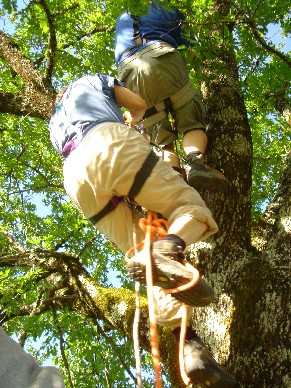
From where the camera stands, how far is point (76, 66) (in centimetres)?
707

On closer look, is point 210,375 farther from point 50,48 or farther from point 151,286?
point 50,48

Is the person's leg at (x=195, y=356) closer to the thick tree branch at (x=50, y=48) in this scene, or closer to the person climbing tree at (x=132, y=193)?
the person climbing tree at (x=132, y=193)

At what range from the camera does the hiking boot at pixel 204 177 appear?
319 cm

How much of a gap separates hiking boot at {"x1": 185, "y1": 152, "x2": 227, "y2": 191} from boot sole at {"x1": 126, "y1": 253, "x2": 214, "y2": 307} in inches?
43.0

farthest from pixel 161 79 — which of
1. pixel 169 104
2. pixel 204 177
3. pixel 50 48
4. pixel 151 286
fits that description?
pixel 151 286

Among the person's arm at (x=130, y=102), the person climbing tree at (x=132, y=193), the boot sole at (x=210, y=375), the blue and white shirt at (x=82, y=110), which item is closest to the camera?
the person climbing tree at (x=132, y=193)

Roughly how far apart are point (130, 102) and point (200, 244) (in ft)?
3.68

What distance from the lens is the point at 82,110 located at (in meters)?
2.81

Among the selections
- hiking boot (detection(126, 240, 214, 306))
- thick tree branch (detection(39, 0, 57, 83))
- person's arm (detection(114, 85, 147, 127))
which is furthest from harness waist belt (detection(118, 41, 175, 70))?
hiking boot (detection(126, 240, 214, 306))

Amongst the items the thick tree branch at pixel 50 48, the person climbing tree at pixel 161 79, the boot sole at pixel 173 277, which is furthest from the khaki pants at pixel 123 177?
the thick tree branch at pixel 50 48

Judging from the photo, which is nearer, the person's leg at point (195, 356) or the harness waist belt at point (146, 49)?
the person's leg at point (195, 356)

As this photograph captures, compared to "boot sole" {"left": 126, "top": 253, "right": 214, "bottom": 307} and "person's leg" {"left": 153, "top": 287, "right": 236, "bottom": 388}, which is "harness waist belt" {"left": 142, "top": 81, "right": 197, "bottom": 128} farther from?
"boot sole" {"left": 126, "top": 253, "right": 214, "bottom": 307}

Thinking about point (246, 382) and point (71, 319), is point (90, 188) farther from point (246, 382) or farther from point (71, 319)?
point (71, 319)

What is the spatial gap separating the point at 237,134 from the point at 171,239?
1715 millimetres
